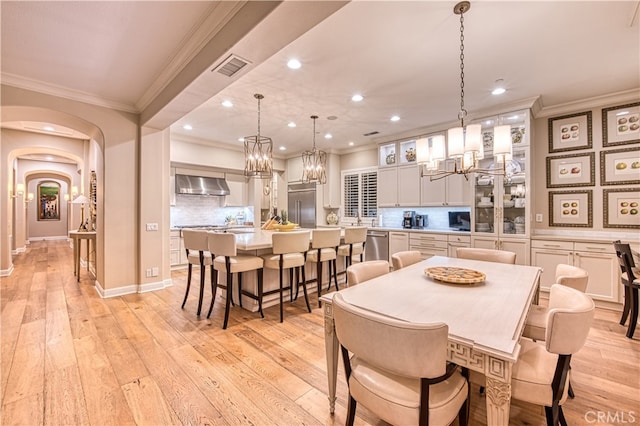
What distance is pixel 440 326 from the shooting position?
3.32ft

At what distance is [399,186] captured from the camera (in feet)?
18.9

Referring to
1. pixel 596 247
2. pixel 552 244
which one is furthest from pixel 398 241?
pixel 596 247

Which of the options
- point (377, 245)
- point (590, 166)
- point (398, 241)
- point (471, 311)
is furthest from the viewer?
point (377, 245)

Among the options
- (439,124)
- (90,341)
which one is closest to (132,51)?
(90,341)

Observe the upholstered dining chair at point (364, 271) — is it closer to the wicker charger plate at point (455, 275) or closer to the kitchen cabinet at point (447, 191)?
the wicker charger plate at point (455, 275)

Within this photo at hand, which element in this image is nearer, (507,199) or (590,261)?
(590,261)

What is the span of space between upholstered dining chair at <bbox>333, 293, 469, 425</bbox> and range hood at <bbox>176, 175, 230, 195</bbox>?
6.01 m

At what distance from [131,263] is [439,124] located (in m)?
5.84

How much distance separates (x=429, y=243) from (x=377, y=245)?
3.87ft

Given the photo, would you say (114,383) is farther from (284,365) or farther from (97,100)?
(97,100)

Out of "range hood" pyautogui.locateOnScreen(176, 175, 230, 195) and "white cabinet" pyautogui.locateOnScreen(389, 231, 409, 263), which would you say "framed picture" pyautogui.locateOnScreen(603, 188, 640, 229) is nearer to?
"white cabinet" pyautogui.locateOnScreen(389, 231, 409, 263)

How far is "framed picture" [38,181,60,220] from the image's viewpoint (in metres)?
11.3
